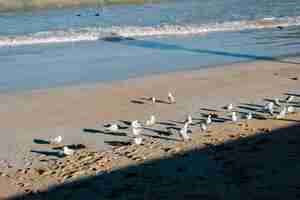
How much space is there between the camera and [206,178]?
6.66 meters

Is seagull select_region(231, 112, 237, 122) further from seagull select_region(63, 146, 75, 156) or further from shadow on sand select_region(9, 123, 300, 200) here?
seagull select_region(63, 146, 75, 156)

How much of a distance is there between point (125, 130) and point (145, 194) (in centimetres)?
297

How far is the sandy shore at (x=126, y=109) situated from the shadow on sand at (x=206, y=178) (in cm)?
24

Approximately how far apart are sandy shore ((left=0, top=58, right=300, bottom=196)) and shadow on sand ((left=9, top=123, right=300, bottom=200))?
0.24 m

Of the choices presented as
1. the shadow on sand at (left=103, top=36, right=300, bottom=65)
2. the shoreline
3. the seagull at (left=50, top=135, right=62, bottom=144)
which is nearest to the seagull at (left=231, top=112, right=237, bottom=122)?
the seagull at (left=50, top=135, right=62, bottom=144)

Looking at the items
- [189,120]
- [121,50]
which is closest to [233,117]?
[189,120]

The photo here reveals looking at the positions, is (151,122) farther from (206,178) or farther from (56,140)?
(206,178)

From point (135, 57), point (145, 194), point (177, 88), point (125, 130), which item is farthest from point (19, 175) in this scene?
point (135, 57)

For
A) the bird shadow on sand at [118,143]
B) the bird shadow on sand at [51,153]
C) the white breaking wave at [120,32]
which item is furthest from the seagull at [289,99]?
the white breaking wave at [120,32]

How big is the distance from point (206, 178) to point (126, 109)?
4281mm

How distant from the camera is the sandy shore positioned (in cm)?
800

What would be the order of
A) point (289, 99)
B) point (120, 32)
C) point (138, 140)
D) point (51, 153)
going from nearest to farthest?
point (51, 153) < point (138, 140) < point (289, 99) < point (120, 32)

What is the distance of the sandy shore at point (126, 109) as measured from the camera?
800 cm

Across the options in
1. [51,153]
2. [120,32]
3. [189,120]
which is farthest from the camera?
[120,32]
